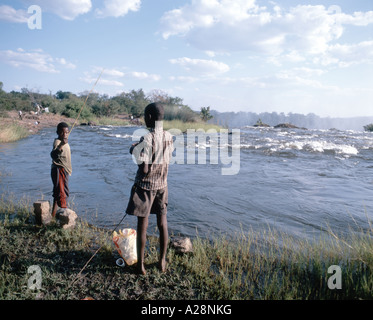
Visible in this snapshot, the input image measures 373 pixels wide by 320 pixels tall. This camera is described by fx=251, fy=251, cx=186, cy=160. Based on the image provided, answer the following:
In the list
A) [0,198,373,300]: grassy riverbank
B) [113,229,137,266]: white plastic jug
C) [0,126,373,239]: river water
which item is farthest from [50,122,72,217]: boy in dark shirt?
[113,229,137,266]: white plastic jug

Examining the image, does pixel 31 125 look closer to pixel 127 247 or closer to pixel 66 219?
pixel 66 219

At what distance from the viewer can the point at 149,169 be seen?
98.4 inches

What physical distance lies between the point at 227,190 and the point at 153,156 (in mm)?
4666

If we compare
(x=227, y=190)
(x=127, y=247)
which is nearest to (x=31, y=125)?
(x=227, y=190)

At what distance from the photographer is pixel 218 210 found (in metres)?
5.37

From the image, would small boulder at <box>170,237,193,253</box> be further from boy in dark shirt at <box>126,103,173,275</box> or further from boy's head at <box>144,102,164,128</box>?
boy's head at <box>144,102,164,128</box>

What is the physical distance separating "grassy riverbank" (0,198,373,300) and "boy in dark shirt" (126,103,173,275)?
0.34 metres

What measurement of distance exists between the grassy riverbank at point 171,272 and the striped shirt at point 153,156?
963 mm

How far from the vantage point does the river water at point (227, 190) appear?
466 cm

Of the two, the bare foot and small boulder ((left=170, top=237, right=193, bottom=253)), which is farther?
small boulder ((left=170, top=237, right=193, bottom=253))

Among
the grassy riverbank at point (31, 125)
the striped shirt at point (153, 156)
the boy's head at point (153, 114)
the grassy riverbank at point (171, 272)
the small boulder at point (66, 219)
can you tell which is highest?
the grassy riverbank at point (31, 125)

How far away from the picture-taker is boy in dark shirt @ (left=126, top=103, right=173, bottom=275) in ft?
7.99

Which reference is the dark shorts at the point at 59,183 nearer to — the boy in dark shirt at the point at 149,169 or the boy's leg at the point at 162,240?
the boy in dark shirt at the point at 149,169

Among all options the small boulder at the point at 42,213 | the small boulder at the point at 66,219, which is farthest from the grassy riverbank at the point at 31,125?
the small boulder at the point at 66,219
